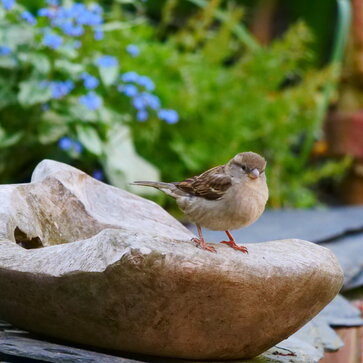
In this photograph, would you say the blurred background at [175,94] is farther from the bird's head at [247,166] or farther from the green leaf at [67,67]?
the bird's head at [247,166]

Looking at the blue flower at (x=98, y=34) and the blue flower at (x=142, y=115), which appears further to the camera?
the blue flower at (x=142, y=115)

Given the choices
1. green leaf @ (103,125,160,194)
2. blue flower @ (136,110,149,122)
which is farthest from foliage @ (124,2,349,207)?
green leaf @ (103,125,160,194)

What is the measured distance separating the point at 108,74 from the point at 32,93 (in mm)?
584

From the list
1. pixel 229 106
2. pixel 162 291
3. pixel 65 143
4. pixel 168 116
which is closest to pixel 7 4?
pixel 65 143

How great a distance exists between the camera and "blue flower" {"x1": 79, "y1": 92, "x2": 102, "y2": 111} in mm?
5530

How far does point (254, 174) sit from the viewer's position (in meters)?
3.11

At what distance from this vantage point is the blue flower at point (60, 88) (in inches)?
217

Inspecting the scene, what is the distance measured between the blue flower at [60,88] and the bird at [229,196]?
2.41 meters

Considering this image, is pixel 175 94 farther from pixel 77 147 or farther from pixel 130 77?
pixel 77 147

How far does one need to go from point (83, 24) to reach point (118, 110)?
704 mm

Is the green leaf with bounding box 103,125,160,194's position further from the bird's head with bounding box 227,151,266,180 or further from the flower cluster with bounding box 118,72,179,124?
the bird's head with bounding box 227,151,266,180

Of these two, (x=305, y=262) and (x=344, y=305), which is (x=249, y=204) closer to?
(x=305, y=262)

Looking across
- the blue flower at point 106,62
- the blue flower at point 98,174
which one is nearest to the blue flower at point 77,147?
the blue flower at point 98,174

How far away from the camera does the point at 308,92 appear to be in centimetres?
737
